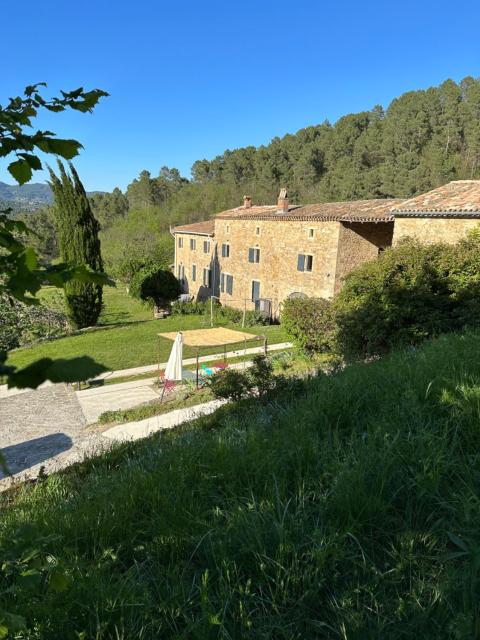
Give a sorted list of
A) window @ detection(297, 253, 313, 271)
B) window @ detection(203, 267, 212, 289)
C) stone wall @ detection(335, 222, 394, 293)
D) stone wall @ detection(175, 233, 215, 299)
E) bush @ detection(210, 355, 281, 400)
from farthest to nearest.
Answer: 1. stone wall @ detection(175, 233, 215, 299)
2. window @ detection(203, 267, 212, 289)
3. window @ detection(297, 253, 313, 271)
4. stone wall @ detection(335, 222, 394, 293)
5. bush @ detection(210, 355, 281, 400)

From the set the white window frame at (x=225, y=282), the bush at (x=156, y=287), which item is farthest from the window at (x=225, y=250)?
the bush at (x=156, y=287)

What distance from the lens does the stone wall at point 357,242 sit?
21.8 meters

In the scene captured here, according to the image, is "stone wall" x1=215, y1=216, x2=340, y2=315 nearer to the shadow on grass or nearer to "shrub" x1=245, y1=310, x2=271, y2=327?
"shrub" x1=245, y1=310, x2=271, y2=327

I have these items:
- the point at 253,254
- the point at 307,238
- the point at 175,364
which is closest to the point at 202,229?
the point at 253,254

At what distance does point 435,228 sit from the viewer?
14.1 meters

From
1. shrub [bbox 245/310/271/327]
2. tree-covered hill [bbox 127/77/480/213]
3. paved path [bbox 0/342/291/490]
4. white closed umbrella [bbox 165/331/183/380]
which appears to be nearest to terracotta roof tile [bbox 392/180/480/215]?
white closed umbrella [bbox 165/331/183/380]

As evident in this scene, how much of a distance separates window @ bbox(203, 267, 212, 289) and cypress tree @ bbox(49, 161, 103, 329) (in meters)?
10.4

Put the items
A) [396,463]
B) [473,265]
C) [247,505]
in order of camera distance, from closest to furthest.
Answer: [247,505] < [396,463] < [473,265]

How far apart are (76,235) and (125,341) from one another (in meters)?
6.84

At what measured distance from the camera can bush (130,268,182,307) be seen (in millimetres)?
29234

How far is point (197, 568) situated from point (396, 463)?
1.35m

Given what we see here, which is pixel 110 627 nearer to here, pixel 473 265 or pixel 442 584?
pixel 442 584

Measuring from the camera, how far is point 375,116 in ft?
187

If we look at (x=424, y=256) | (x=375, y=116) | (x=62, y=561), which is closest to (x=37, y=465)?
(x=62, y=561)
